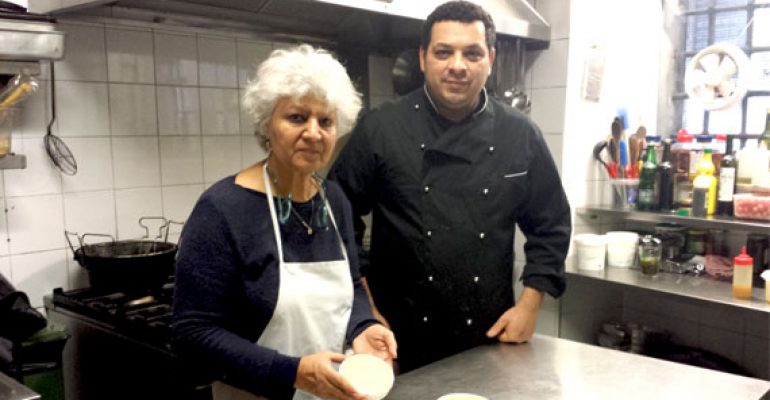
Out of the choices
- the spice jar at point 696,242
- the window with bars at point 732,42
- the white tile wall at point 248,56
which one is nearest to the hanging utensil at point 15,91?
the white tile wall at point 248,56

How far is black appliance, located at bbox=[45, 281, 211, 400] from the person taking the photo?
149 centimetres

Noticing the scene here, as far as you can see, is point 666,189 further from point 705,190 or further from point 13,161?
point 13,161

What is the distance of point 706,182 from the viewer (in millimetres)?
2227

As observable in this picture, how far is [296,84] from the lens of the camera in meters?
1.02

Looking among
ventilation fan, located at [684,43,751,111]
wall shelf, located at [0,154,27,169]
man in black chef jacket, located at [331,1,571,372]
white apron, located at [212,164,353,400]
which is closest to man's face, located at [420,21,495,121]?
man in black chef jacket, located at [331,1,571,372]

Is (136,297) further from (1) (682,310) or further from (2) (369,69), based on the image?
(1) (682,310)

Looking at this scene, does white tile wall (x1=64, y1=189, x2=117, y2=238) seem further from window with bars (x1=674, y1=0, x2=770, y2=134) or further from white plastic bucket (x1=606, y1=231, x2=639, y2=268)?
window with bars (x1=674, y1=0, x2=770, y2=134)

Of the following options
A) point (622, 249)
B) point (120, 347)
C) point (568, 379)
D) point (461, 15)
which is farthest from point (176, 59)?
point (622, 249)

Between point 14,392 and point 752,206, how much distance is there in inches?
83.6

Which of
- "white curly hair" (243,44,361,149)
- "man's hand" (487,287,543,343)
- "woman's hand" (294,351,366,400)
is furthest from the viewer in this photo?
"man's hand" (487,287,543,343)

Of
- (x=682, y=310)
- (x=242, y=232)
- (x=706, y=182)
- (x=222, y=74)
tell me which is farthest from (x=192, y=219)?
(x=682, y=310)

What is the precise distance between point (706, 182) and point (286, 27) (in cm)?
156

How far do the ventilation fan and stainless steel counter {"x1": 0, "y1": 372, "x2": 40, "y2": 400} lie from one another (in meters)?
2.43

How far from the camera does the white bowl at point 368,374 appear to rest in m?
0.96
